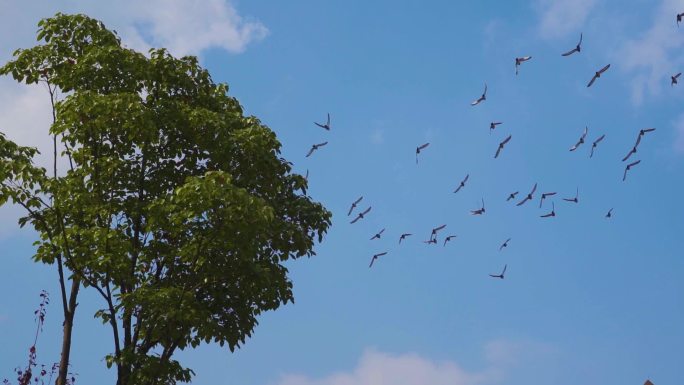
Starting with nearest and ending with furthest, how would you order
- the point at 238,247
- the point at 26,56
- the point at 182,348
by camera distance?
the point at 238,247 → the point at 182,348 → the point at 26,56

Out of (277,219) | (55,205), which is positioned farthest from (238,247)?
(55,205)

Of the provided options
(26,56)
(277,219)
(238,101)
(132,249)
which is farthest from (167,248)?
(26,56)

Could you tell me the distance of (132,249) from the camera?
20703 mm

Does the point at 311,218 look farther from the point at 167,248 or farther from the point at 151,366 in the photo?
the point at 151,366

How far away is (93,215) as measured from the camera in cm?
2209

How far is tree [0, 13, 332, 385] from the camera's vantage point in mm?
20516

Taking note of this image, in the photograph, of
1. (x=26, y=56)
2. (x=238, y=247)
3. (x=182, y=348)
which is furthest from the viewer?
(x=26, y=56)

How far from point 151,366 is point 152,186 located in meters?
5.19

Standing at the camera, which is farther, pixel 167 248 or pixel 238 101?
pixel 238 101

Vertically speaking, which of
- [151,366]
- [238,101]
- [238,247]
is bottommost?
[151,366]

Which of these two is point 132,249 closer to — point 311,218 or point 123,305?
point 123,305

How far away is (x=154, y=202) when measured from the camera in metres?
20.2

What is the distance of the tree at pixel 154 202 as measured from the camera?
20.5 meters

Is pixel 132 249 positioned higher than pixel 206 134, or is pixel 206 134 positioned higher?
pixel 206 134
